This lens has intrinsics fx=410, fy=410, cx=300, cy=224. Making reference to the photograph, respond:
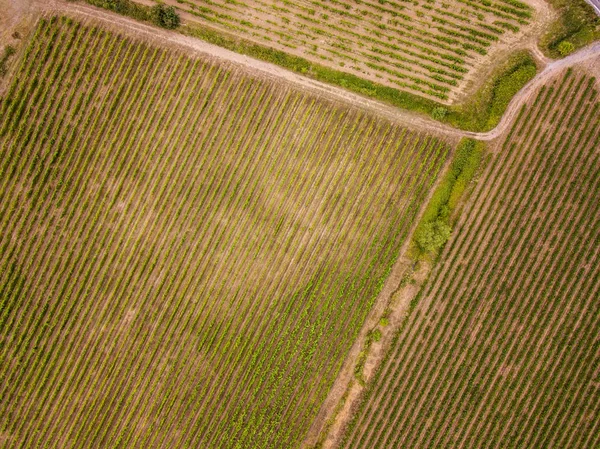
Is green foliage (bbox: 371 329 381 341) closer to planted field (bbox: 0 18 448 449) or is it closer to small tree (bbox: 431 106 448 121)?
planted field (bbox: 0 18 448 449)

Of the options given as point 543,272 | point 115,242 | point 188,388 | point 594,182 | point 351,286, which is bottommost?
point 188,388

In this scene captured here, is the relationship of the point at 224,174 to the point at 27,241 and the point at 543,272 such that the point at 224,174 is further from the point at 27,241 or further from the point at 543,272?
the point at 543,272

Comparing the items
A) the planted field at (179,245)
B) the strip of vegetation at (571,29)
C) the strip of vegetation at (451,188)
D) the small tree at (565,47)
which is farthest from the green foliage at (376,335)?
the small tree at (565,47)

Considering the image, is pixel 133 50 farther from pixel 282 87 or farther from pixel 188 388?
pixel 188 388

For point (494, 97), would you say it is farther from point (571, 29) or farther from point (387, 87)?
point (387, 87)

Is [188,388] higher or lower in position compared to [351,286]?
lower

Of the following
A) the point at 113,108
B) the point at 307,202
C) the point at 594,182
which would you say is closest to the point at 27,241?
the point at 113,108
